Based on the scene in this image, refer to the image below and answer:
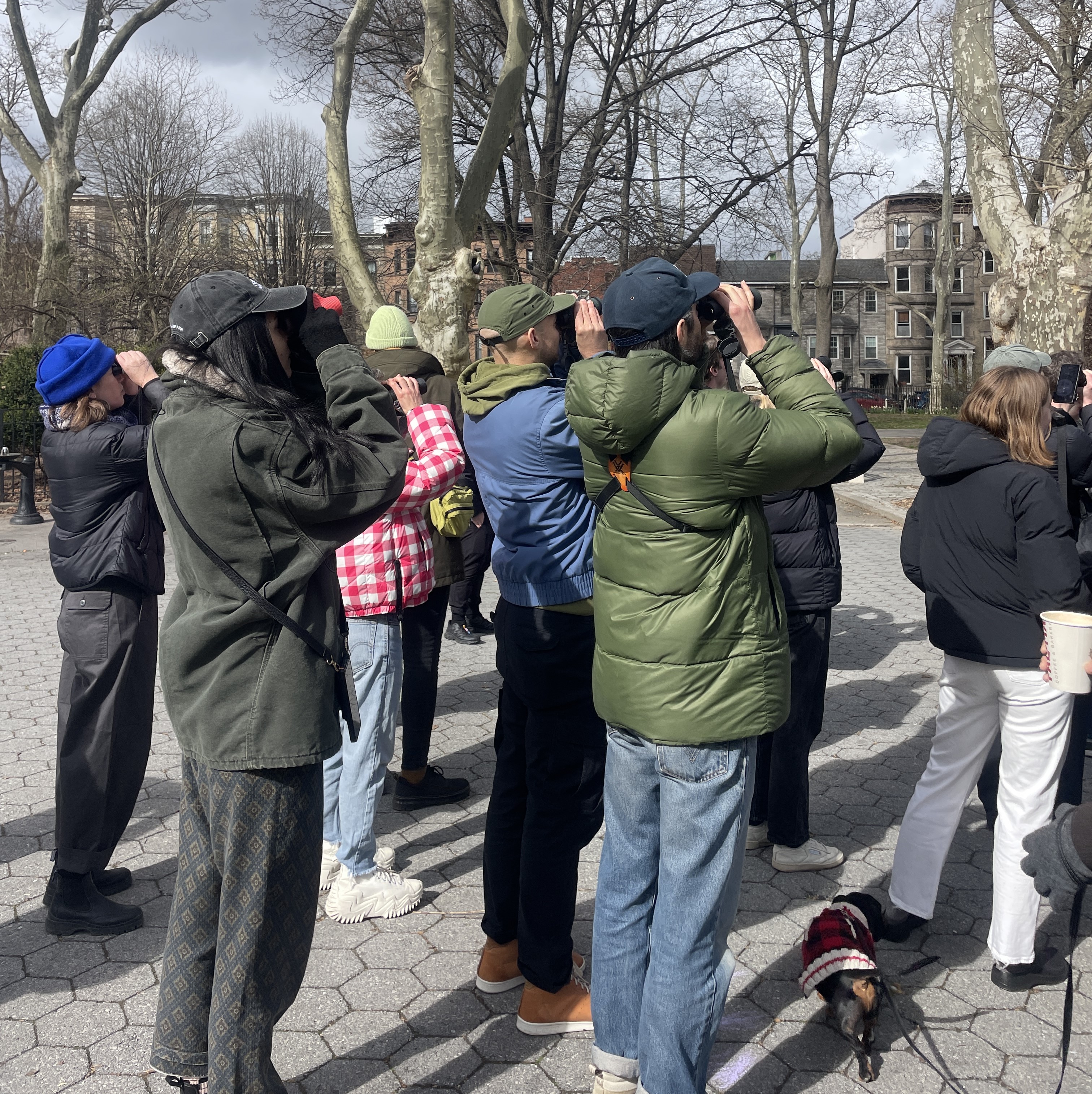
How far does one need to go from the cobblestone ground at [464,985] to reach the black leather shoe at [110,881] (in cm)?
6

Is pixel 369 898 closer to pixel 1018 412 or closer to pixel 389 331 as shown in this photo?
pixel 389 331

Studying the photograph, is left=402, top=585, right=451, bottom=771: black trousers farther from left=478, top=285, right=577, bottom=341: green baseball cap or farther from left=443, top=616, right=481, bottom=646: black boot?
left=443, top=616, right=481, bottom=646: black boot

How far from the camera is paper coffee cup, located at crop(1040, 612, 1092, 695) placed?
2.69 m

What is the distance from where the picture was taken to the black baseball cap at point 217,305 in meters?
2.23

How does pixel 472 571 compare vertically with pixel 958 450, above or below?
below

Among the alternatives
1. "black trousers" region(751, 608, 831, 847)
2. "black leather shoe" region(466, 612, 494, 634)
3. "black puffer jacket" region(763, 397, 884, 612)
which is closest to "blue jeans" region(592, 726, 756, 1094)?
"black trousers" region(751, 608, 831, 847)

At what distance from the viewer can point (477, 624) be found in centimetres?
812

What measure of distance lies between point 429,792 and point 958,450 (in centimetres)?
273

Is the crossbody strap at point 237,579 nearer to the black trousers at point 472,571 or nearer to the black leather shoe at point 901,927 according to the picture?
the black leather shoe at point 901,927

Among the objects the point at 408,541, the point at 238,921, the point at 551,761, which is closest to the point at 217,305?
the point at 238,921

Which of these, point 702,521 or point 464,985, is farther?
point 464,985

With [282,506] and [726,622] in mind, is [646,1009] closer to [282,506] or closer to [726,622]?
[726,622]

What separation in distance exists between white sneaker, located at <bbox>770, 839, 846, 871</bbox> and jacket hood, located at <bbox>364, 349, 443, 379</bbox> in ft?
7.85

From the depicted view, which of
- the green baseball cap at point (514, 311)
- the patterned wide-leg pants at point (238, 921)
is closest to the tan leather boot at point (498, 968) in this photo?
the patterned wide-leg pants at point (238, 921)
